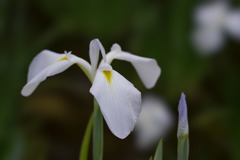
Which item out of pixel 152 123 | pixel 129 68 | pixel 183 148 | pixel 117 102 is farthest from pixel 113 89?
pixel 129 68

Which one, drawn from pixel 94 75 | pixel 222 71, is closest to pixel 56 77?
pixel 222 71

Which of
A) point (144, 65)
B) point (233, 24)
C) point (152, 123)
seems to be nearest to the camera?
point (144, 65)

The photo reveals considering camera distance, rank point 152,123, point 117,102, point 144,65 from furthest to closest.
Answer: point 152,123
point 144,65
point 117,102

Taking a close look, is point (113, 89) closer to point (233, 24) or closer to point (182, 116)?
point (182, 116)

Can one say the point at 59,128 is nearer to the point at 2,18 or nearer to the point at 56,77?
the point at 56,77

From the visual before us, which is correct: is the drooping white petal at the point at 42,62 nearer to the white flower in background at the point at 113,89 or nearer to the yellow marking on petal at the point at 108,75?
the white flower in background at the point at 113,89
